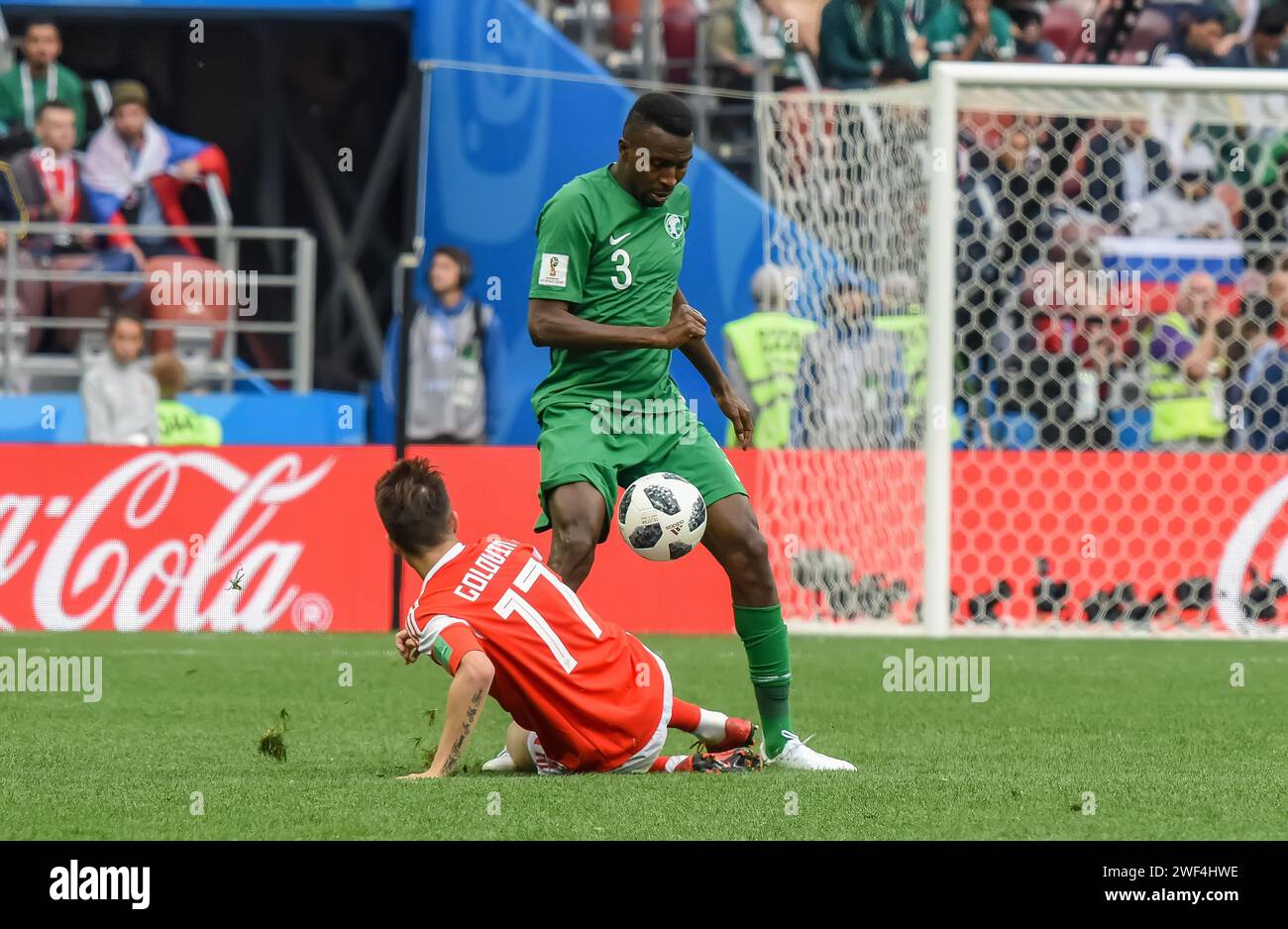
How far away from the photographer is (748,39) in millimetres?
16641

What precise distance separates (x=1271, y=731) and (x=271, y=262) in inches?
446

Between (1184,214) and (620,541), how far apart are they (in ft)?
18.5

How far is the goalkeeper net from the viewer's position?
1249 cm

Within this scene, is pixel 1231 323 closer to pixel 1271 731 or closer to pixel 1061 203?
pixel 1061 203

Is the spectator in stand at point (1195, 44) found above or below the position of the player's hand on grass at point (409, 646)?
above

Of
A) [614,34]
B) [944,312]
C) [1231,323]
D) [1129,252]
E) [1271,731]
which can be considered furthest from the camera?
[614,34]

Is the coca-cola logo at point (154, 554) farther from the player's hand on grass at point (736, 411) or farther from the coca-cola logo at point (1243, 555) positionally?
the player's hand on grass at point (736, 411)

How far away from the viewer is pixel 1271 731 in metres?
7.79

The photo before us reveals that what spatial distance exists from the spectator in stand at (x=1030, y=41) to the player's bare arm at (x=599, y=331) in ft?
36.6

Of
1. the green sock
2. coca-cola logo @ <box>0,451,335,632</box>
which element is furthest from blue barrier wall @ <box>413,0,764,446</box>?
the green sock

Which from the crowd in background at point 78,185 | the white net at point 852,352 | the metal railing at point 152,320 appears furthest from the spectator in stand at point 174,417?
the white net at point 852,352

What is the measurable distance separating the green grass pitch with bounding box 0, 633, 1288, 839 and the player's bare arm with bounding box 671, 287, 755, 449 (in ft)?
3.73

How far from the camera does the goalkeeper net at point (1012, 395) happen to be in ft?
41.0
